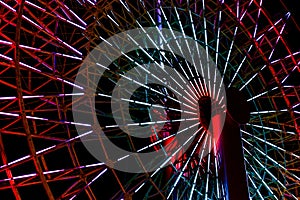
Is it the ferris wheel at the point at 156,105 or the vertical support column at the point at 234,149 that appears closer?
the vertical support column at the point at 234,149

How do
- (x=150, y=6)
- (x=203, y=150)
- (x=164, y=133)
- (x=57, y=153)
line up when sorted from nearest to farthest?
(x=203, y=150) < (x=164, y=133) < (x=150, y=6) < (x=57, y=153)

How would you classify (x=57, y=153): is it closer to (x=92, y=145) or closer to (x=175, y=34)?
(x=92, y=145)

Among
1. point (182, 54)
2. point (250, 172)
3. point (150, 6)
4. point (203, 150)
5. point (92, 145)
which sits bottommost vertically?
point (250, 172)

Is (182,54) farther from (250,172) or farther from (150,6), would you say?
(250,172)

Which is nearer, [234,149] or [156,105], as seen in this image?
[234,149]

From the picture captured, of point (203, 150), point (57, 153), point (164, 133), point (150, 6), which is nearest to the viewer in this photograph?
point (203, 150)

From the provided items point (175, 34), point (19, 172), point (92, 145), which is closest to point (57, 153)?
point (19, 172)

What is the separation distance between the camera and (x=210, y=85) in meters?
11.4

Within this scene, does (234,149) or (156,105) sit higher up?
(156,105)

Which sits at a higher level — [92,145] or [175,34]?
[175,34]

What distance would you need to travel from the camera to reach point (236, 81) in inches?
542

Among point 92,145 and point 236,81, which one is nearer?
point 92,145

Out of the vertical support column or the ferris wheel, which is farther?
the ferris wheel

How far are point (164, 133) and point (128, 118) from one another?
92 cm
